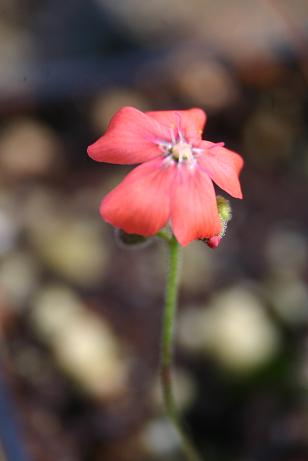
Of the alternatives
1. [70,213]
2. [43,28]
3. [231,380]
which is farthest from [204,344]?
[43,28]

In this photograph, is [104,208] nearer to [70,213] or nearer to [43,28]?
[70,213]

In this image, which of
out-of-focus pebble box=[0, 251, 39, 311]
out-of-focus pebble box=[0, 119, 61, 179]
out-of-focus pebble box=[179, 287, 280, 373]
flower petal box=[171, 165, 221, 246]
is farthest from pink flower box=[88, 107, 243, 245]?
out-of-focus pebble box=[0, 119, 61, 179]

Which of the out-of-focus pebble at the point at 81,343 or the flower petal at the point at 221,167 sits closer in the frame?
the flower petal at the point at 221,167

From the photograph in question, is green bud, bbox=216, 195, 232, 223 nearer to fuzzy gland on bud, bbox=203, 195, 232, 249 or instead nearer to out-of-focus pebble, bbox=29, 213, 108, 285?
fuzzy gland on bud, bbox=203, 195, 232, 249

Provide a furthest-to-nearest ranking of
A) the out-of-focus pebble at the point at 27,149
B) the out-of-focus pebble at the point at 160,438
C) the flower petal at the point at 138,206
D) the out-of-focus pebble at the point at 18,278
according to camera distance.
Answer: the out-of-focus pebble at the point at 27,149 → the out-of-focus pebble at the point at 18,278 → the out-of-focus pebble at the point at 160,438 → the flower petal at the point at 138,206

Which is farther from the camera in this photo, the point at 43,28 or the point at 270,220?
the point at 43,28

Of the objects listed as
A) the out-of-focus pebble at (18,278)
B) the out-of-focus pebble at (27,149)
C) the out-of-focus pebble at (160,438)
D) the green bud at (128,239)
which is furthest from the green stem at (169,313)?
the out-of-focus pebble at (27,149)

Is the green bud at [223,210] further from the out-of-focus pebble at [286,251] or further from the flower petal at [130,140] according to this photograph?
the out-of-focus pebble at [286,251]

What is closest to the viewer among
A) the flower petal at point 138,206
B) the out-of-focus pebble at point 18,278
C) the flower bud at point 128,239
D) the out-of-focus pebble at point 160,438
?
the flower petal at point 138,206
